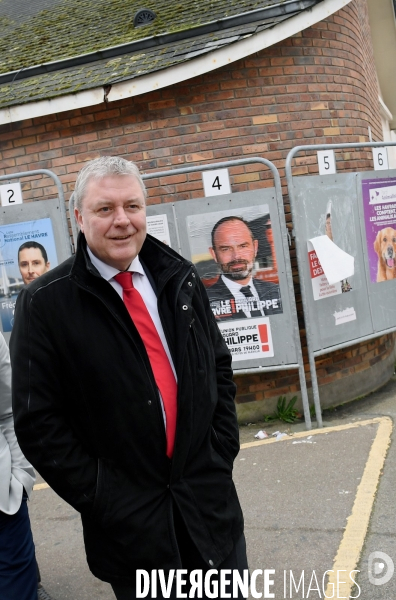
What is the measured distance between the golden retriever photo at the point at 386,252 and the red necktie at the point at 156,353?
435 cm

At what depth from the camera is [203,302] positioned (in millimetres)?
2297

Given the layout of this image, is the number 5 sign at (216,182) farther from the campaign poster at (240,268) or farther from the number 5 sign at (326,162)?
the number 5 sign at (326,162)

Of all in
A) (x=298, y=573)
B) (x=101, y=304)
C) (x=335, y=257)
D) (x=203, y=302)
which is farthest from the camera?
(x=335, y=257)

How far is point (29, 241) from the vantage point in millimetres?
5617

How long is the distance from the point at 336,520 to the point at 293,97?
3911 mm

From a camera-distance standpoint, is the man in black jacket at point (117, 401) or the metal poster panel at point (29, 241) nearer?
the man in black jacket at point (117, 401)

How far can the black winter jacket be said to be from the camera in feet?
6.35

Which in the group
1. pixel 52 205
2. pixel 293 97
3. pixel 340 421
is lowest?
pixel 340 421

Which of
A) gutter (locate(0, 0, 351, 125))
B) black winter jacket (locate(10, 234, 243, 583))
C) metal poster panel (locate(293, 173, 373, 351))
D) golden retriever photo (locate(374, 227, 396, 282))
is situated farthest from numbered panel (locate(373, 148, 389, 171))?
black winter jacket (locate(10, 234, 243, 583))

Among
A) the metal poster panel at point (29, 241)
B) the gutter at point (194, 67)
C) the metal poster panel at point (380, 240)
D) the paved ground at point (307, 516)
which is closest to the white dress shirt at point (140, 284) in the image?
the paved ground at point (307, 516)

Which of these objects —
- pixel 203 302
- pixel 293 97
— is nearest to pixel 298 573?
pixel 203 302

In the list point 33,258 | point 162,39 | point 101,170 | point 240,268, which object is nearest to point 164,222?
point 240,268

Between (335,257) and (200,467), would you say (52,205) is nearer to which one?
(335,257)

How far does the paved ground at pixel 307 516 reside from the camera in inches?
128
